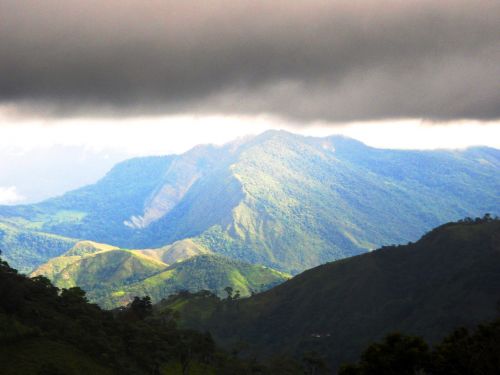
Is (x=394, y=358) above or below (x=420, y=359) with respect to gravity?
above

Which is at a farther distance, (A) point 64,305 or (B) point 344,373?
(A) point 64,305

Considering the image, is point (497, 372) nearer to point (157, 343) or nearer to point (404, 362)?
point (404, 362)

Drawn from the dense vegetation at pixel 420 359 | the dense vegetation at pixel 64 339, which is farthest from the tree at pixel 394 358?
the dense vegetation at pixel 64 339


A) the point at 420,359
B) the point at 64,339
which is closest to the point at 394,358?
the point at 420,359

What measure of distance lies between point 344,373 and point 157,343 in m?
98.9

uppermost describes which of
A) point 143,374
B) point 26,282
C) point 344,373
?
point 26,282

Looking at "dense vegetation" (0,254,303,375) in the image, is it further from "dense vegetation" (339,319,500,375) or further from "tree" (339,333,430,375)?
"dense vegetation" (339,319,500,375)

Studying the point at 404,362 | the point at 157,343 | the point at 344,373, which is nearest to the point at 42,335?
the point at 157,343

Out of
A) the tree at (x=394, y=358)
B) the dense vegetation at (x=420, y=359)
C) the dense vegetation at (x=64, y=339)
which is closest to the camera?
the dense vegetation at (x=420, y=359)

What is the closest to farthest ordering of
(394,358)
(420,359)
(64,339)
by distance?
(394,358), (420,359), (64,339)

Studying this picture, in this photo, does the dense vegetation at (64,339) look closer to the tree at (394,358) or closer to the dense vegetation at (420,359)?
the tree at (394,358)

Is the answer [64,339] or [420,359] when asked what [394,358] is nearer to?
[420,359]

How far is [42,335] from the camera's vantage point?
6265 inches

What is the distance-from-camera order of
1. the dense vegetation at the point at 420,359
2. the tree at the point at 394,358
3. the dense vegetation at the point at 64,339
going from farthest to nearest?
the dense vegetation at the point at 64,339
the tree at the point at 394,358
the dense vegetation at the point at 420,359
